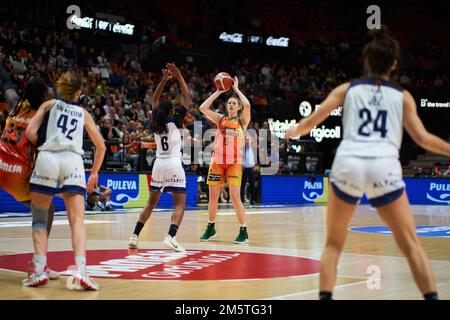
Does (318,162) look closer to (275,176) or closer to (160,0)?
(275,176)

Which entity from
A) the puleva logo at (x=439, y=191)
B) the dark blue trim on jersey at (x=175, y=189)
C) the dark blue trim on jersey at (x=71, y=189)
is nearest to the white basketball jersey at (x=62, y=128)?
the dark blue trim on jersey at (x=71, y=189)

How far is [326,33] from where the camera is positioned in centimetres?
3456

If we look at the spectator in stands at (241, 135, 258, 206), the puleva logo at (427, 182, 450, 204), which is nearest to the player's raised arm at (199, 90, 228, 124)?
the spectator in stands at (241, 135, 258, 206)

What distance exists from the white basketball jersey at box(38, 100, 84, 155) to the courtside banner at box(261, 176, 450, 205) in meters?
15.2

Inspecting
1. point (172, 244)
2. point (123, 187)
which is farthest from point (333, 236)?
point (123, 187)

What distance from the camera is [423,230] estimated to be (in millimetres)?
12508

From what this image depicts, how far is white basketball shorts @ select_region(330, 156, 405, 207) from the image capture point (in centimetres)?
436

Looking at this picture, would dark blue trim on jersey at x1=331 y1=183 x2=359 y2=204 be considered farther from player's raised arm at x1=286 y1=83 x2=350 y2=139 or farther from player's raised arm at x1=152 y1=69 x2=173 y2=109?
player's raised arm at x1=152 y1=69 x2=173 y2=109

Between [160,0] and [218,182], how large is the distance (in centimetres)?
2204

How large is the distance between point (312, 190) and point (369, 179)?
58.7ft

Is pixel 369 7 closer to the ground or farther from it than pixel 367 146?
farther from it

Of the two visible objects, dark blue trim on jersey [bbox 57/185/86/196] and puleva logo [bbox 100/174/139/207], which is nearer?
dark blue trim on jersey [bbox 57/185/86/196]
